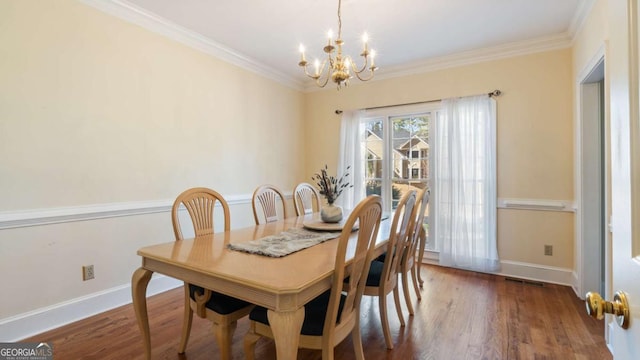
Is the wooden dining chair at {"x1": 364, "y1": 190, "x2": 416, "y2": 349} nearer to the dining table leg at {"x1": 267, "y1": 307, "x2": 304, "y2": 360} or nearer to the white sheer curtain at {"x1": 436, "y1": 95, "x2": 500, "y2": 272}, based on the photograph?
the dining table leg at {"x1": 267, "y1": 307, "x2": 304, "y2": 360}

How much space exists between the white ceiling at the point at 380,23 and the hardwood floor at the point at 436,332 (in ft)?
8.27

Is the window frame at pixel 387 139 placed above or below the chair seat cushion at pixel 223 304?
above

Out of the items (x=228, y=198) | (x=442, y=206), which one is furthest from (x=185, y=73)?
(x=442, y=206)

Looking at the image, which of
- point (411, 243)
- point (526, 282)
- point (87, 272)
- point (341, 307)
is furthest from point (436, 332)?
point (87, 272)

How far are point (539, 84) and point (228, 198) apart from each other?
362 cm

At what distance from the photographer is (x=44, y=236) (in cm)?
220

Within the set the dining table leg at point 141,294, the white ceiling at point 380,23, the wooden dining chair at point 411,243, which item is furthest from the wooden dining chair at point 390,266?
the white ceiling at point 380,23

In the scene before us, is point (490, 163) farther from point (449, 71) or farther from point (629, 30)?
point (629, 30)

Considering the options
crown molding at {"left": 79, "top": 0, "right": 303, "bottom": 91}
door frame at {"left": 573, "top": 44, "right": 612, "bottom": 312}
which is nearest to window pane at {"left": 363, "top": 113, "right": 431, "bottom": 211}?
door frame at {"left": 573, "top": 44, "right": 612, "bottom": 312}

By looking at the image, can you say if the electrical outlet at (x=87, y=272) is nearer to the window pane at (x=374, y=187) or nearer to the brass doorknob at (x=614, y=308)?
the brass doorknob at (x=614, y=308)

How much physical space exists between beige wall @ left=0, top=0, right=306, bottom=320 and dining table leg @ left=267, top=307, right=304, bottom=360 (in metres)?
2.10

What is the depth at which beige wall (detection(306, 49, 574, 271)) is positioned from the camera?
3.13 metres

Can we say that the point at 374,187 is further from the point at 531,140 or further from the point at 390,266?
the point at 390,266

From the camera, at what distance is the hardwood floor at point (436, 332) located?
6.29 feet
